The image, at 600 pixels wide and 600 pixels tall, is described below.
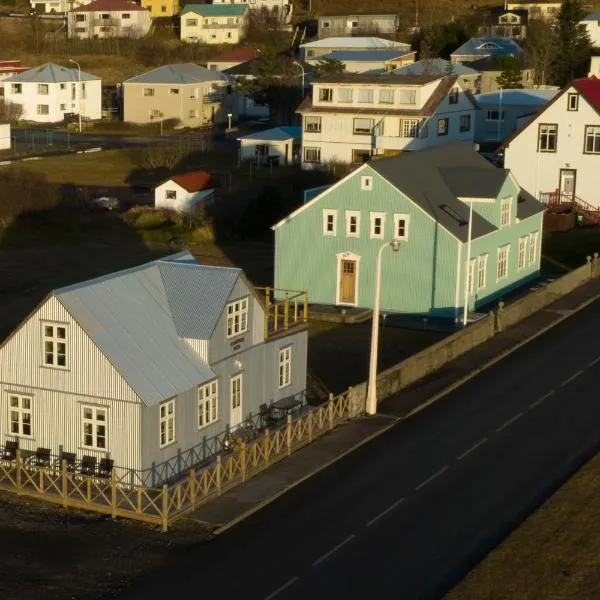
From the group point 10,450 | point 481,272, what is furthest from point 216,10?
point 10,450

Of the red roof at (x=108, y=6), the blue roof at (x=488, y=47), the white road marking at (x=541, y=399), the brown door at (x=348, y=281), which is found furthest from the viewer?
the red roof at (x=108, y=6)

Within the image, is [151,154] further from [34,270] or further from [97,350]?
[97,350]

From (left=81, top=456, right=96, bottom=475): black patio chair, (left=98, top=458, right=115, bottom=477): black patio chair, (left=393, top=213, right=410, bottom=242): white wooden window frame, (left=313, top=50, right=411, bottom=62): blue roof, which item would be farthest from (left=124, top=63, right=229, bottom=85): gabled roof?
(left=98, top=458, right=115, bottom=477): black patio chair

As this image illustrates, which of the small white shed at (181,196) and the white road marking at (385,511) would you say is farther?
the small white shed at (181,196)

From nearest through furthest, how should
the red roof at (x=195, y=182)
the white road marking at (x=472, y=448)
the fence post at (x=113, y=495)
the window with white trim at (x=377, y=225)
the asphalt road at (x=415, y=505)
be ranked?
1. the asphalt road at (x=415, y=505)
2. the fence post at (x=113, y=495)
3. the white road marking at (x=472, y=448)
4. the window with white trim at (x=377, y=225)
5. the red roof at (x=195, y=182)

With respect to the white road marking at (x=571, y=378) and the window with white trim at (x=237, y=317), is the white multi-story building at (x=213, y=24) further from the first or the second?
the window with white trim at (x=237, y=317)

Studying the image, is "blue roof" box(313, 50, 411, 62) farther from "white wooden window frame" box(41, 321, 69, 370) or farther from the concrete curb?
"white wooden window frame" box(41, 321, 69, 370)

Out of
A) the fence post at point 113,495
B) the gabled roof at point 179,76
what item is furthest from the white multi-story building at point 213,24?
the fence post at point 113,495
